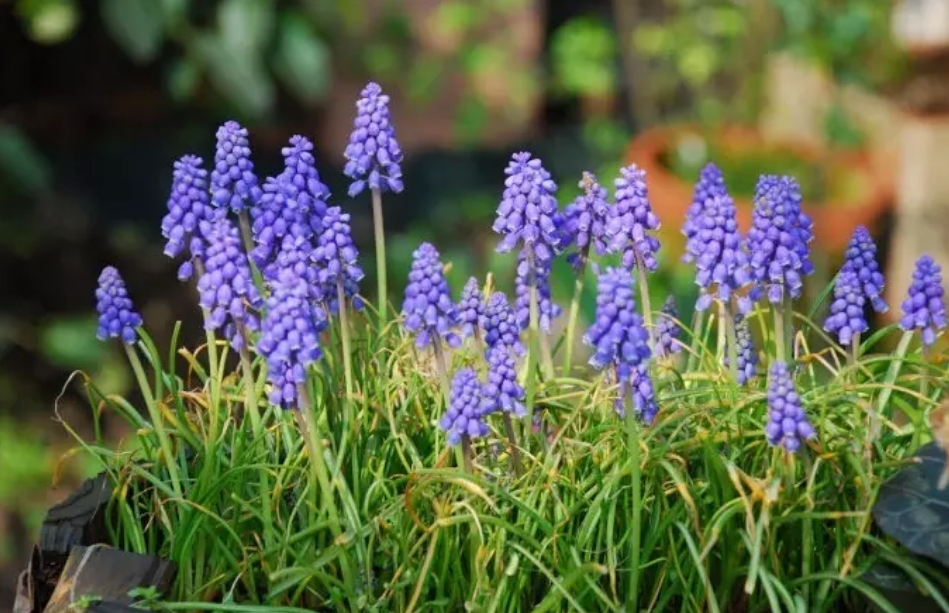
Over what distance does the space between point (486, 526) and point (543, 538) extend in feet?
0.20

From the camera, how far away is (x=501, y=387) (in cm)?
161

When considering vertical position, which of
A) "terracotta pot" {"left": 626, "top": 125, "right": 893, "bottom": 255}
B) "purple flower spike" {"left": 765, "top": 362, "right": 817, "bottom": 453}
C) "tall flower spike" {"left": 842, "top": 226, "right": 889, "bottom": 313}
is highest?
"terracotta pot" {"left": 626, "top": 125, "right": 893, "bottom": 255}

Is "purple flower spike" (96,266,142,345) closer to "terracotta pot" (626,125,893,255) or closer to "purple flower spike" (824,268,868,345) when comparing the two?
"purple flower spike" (824,268,868,345)

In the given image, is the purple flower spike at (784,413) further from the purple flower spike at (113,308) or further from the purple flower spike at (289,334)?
the purple flower spike at (113,308)

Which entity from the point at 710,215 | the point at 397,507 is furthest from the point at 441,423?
the point at 710,215

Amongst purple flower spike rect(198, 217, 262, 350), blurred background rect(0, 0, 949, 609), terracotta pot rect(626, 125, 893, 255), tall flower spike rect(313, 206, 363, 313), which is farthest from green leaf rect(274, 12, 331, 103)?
purple flower spike rect(198, 217, 262, 350)

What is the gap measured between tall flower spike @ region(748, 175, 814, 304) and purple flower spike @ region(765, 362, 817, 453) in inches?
7.4

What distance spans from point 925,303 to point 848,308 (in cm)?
8

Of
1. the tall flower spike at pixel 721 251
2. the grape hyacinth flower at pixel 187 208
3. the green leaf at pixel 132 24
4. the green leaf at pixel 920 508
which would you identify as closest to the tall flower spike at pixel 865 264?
the tall flower spike at pixel 721 251

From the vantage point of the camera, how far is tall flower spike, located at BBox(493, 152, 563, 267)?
1.67 m

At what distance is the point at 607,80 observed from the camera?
6246mm

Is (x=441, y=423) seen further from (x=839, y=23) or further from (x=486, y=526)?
(x=839, y=23)

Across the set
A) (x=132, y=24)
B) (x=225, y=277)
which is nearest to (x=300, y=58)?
(x=132, y=24)

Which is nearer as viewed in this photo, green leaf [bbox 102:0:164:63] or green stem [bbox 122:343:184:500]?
green stem [bbox 122:343:184:500]
